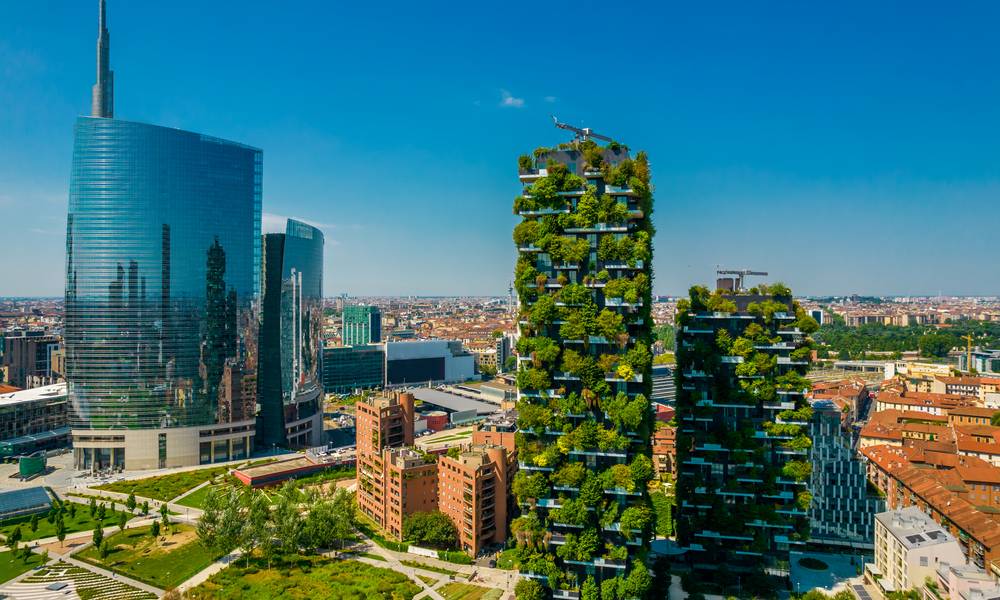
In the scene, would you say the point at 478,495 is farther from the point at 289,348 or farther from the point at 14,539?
the point at 289,348

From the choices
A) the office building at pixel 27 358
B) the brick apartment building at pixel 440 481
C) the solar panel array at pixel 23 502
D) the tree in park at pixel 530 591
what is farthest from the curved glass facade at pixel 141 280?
the tree in park at pixel 530 591

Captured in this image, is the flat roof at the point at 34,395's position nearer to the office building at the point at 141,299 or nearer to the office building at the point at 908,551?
the office building at the point at 141,299

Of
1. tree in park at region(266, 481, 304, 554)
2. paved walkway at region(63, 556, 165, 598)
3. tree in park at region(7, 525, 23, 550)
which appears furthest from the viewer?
tree in park at region(7, 525, 23, 550)

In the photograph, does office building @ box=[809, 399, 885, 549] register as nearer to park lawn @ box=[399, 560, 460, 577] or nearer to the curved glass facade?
park lawn @ box=[399, 560, 460, 577]

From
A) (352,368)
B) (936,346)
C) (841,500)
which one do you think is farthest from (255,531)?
(936,346)

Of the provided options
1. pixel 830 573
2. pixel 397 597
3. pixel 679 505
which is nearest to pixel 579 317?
pixel 679 505

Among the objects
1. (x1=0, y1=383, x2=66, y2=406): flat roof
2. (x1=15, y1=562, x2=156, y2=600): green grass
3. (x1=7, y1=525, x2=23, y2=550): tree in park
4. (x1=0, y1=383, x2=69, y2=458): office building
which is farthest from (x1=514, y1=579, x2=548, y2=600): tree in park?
(x1=0, y1=383, x2=66, y2=406): flat roof
